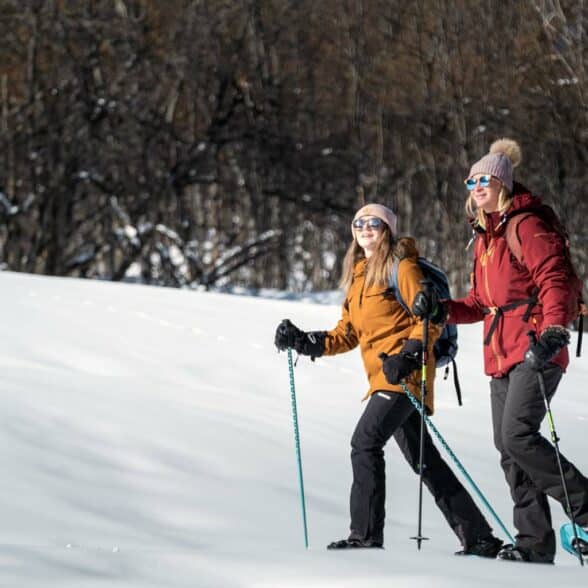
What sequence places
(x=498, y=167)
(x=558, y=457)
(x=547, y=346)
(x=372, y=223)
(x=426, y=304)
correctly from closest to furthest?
(x=547, y=346), (x=558, y=457), (x=426, y=304), (x=498, y=167), (x=372, y=223)

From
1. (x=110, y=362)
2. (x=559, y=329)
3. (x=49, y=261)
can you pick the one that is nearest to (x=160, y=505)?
(x=559, y=329)

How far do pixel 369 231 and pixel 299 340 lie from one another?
552mm

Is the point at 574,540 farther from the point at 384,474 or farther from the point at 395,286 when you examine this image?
the point at 395,286

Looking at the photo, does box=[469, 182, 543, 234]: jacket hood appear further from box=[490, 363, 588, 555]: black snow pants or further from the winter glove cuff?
the winter glove cuff

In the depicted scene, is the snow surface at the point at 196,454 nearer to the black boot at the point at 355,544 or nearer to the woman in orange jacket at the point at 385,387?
the black boot at the point at 355,544

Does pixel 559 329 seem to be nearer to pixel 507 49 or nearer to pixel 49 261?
pixel 507 49

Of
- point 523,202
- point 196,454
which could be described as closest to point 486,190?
point 523,202

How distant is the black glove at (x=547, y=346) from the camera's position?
3.97 meters

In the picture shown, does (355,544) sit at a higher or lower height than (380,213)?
lower

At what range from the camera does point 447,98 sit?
633 inches

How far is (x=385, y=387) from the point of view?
4.47 m

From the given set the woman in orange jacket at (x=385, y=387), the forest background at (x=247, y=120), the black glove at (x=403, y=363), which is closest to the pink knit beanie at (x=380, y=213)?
the woman in orange jacket at (x=385, y=387)

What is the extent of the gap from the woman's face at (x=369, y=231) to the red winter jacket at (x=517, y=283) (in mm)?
413

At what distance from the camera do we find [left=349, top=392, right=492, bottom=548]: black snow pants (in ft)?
14.6
